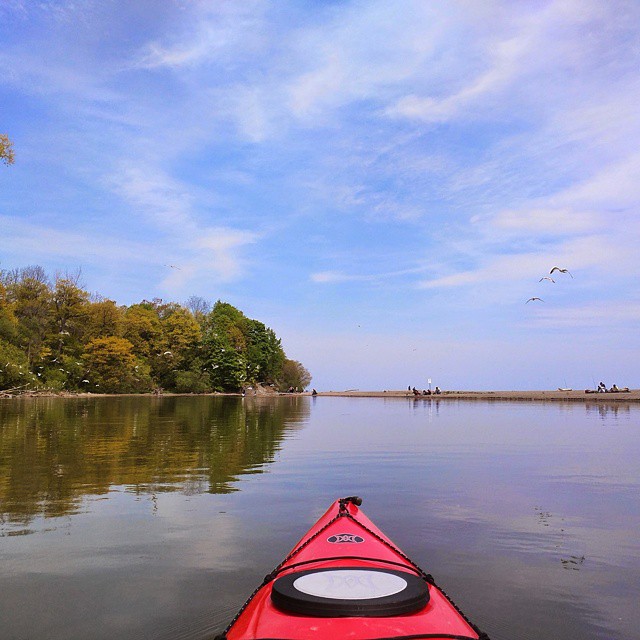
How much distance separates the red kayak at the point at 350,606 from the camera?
372cm

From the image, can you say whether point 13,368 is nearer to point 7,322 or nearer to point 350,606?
point 7,322

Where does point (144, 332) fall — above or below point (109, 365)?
above

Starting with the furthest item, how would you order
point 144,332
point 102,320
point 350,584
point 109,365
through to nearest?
point 144,332 < point 102,320 < point 109,365 < point 350,584

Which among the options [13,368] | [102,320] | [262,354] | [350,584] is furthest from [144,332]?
[350,584]

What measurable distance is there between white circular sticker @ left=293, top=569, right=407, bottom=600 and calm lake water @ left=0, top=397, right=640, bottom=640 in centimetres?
136

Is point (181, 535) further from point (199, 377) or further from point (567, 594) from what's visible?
point (199, 377)

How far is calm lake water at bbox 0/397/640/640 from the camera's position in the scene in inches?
218

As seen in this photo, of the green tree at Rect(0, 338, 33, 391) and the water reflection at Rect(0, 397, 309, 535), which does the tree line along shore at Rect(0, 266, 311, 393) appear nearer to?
the green tree at Rect(0, 338, 33, 391)

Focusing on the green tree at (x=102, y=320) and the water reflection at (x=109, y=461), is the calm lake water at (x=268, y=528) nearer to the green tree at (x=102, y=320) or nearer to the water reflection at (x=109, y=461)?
the water reflection at (x=109, y=461)

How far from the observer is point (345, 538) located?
19.0 ft

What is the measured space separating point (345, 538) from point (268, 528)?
321 cm

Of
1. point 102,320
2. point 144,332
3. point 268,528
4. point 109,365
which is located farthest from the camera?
point 144,332

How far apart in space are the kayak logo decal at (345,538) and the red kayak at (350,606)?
51 centimetres

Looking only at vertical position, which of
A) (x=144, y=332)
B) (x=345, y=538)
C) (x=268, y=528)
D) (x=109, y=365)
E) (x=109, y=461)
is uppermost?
(x=144, y=332)
